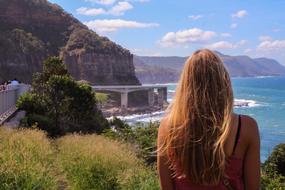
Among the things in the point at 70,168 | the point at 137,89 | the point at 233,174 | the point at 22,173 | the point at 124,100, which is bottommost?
the point at 124,100

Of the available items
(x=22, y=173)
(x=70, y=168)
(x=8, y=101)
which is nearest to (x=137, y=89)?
(x=8, y=101)

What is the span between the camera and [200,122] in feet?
7.70

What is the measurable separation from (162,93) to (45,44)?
30.7 meters

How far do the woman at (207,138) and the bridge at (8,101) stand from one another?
17.2 metres

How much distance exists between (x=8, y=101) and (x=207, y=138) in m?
23.9

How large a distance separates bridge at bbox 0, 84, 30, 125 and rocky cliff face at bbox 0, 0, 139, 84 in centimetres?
6475

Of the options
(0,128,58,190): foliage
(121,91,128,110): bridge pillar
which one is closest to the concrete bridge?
(121,91,128,110): bridge pillar

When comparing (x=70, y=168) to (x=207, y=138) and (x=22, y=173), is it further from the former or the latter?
(x=207, y=138)

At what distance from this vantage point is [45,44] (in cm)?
11125

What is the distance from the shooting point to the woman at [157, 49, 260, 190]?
2307 mm

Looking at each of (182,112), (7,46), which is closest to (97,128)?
(182,112)

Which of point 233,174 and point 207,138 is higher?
point 207,138

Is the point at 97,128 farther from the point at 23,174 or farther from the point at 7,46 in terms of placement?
the point at 7,46

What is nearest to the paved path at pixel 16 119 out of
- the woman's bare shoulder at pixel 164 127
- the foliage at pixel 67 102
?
the foliage at pixel 67 102
